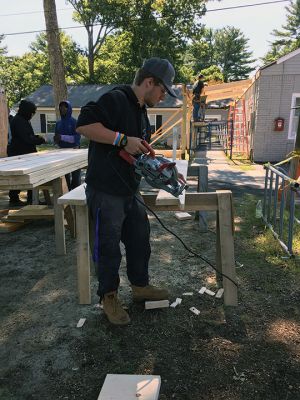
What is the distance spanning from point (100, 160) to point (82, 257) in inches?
37.5

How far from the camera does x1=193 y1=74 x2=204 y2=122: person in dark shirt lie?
12.7m

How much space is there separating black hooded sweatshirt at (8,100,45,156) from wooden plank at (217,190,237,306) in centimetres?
422

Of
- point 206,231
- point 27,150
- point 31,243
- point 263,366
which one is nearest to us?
point 263,366

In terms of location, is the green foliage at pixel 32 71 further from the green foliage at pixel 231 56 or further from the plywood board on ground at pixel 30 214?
the plywood board on ground at pixel 30 214

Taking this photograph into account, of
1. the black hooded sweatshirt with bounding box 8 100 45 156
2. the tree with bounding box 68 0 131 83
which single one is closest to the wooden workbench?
the black hooded sweatshirt with bounding box 8 100 45 156

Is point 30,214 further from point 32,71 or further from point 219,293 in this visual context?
point 32,71

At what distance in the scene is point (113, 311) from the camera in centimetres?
293

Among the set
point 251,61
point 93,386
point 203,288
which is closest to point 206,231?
point 203,288

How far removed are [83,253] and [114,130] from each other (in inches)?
45.9

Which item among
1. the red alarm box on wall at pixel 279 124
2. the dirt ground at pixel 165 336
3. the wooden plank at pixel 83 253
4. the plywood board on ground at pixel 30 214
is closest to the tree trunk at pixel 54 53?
the plywood board on ground at pixel 30 214

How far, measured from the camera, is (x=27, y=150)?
253 inches

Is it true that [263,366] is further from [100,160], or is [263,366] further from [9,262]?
[9,262]

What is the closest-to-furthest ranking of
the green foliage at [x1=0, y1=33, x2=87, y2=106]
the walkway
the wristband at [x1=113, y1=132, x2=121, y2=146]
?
the wristband at [x1=113, y1=132, x2=121, y2=146], the walkway, the green foliage at [x1=0, y1=33, x2=87, y2=106]

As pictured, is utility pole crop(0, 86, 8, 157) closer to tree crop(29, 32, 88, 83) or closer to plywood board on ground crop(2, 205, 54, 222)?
plywood board on ground crop(2, 205, 54, 222)
